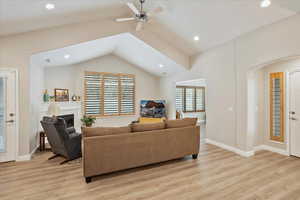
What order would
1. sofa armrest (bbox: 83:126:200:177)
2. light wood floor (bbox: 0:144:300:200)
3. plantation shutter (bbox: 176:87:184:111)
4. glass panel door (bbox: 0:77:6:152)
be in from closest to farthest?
light wood floor (bbox: 0:144:300:200) < sofa armrest (bbox: 83:126:200:177) < glass panel door (bbox: 0:77:6:152) < plantation shutter (bbox: 176:87:184:111)

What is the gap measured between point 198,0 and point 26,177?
500cm

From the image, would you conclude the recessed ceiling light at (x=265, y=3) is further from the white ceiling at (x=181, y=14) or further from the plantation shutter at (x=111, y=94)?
the plantation shutter at (x=111, y=94)

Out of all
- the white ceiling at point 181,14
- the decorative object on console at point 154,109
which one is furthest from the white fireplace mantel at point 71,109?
the decorative object on console at point 154,109

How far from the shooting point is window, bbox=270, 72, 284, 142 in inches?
168

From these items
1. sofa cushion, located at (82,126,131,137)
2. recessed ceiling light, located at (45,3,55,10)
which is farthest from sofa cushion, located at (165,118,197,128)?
recessed ceiling light, located at (45,3,55,10)

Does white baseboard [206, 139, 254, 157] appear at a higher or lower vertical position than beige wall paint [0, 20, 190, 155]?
lower

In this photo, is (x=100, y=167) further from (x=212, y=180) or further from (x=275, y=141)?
(x=275, y=141)

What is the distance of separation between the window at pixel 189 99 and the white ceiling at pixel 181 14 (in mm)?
4816

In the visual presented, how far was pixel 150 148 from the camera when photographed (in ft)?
10.9

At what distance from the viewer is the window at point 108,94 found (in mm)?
6922

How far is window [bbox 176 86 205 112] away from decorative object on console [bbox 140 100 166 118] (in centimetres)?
186

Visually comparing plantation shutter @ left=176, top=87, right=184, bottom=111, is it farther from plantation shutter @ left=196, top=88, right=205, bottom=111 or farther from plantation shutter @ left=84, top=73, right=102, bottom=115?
plantation shutter @ left=84, top=73, right=102, bottom=115

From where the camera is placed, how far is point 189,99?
9695 mm

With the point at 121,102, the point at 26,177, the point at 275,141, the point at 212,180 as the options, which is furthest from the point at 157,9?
the point at 121,102
